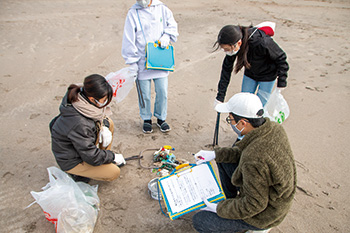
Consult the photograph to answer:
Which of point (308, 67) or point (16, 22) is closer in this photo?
point (308, 67)

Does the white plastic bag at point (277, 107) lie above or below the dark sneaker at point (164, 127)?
above

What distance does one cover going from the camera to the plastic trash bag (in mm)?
2002

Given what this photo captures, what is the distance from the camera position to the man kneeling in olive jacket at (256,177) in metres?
1.54

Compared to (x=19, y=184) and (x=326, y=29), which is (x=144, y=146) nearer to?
(x=19, y=184)

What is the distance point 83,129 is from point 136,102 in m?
2.07

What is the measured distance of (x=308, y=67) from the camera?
17.0 feet

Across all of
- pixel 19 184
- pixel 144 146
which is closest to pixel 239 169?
pixel 144 146

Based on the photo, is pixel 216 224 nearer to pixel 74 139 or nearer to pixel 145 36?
pixel 74 139

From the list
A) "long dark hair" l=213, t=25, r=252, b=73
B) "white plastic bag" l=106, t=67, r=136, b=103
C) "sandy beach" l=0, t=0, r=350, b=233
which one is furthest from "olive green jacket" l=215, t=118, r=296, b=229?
"white plastic bag" l=106, t=67, r=136, b=103

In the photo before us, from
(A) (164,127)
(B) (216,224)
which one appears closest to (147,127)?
(A) (164,127)

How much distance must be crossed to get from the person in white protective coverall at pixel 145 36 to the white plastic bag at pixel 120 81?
0.43ft

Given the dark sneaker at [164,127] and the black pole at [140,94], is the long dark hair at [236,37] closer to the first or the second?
the black pole at [140,94]

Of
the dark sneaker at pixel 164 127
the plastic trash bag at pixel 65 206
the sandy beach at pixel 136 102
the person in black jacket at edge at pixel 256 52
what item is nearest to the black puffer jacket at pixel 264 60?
the person in black jacket at edge at pixel 256 52

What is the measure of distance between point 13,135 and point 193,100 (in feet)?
8.93
